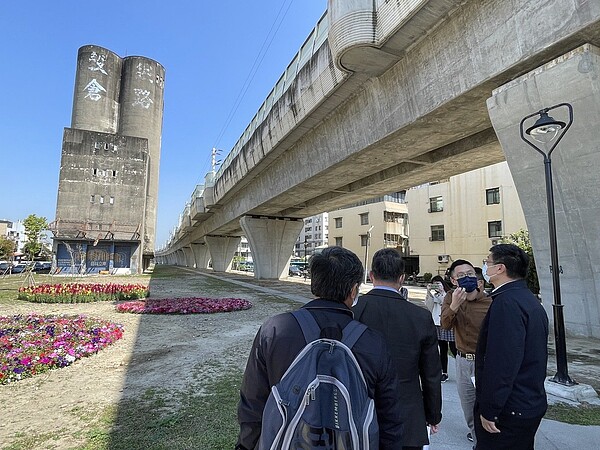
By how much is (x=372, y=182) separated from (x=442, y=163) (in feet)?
13.9

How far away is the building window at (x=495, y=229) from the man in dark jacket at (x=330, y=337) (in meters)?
32.8

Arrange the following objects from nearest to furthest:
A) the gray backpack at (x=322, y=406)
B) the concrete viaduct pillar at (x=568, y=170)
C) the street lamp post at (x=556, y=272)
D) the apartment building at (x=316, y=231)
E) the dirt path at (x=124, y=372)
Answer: the gray backpack at (x=322, y=406) → the dirt path at (x=124, y=372) → the street lamp post at (x=556, y=272) → the concrete viaduct pillar at (x=568, y=170) → the apartment building at (x=316, y=231)

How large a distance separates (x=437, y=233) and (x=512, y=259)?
3471cm

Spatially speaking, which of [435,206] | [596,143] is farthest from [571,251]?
[435,206]

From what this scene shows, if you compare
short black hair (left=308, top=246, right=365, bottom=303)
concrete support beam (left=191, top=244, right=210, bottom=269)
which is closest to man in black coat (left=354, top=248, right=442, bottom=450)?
short black hair (left=308, top=246, right=365, bottom=303)

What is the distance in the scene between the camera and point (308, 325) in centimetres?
163

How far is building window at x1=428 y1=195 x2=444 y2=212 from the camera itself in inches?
1382

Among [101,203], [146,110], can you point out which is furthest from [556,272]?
Result: [146,110]

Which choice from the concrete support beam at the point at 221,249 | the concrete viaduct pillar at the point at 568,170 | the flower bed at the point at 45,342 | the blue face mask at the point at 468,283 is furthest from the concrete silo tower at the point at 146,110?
the blue face mask at the point at 468,283

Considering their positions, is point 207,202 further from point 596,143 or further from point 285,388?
point 285,388

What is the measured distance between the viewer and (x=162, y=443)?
11.0ft

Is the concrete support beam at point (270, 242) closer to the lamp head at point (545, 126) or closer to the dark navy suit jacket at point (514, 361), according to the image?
the lamp head at point (545, 126)

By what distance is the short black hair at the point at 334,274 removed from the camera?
1.83 metres

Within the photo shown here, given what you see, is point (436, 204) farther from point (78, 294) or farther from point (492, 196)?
point (78, 294)
